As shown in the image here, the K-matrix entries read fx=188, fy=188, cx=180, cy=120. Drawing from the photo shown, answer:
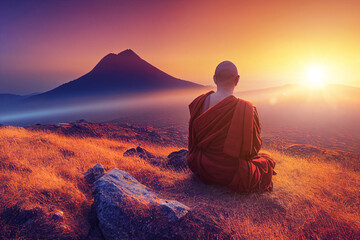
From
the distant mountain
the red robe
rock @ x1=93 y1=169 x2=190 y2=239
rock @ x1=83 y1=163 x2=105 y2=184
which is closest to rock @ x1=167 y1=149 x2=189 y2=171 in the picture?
the red robe

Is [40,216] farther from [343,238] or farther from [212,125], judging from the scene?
[343,238]

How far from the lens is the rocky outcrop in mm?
2008

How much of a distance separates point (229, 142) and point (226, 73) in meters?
1.19

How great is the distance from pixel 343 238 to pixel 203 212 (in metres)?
1.95

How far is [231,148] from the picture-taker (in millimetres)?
3100

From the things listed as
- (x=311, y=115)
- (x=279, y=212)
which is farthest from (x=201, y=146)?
(x=311, y=115)

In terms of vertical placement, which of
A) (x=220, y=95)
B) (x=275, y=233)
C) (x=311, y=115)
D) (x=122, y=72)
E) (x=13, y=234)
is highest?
(x=122, y=72)

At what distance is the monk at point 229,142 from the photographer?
10.3 feet

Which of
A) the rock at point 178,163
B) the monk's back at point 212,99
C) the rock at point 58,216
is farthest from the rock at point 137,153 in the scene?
the rock at point 58,216

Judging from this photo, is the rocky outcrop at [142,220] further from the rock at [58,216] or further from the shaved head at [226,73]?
the shaved head at [226,73]

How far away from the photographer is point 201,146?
134 inches

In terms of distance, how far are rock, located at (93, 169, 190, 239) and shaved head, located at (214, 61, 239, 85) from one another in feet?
7.21

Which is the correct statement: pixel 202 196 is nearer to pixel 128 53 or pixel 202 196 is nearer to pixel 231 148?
pixel 231 148

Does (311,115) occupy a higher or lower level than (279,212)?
lower
